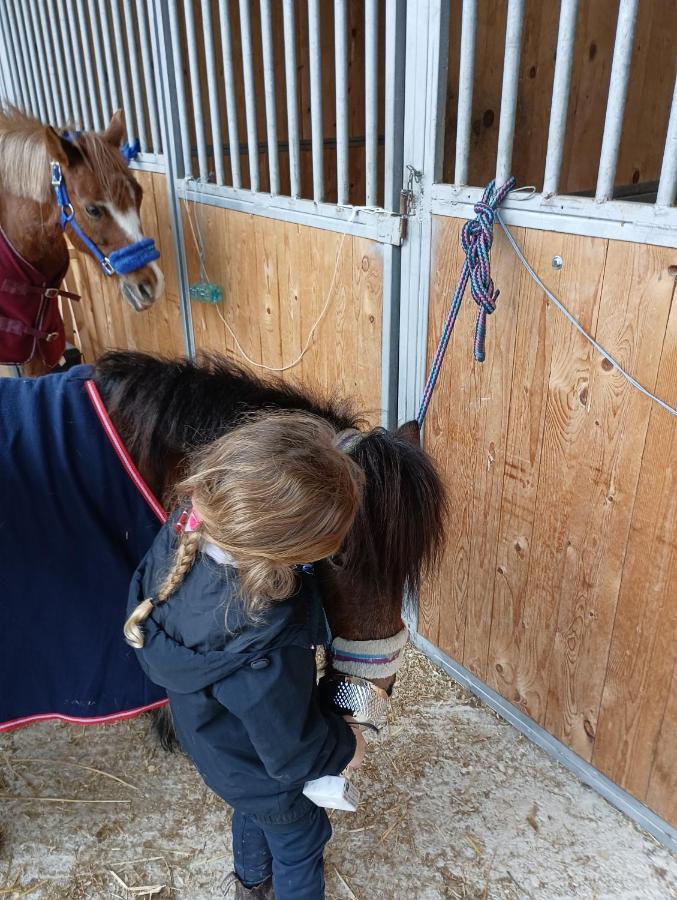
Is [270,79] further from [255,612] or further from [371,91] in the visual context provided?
[255,612]

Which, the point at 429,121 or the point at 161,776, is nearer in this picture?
the point at 429,121

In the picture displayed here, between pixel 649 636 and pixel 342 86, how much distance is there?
4.90 feet

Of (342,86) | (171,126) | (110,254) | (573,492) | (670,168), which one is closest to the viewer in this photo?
(670,168)

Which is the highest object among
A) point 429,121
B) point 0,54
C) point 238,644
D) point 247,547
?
point 0,54

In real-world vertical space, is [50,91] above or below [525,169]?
above

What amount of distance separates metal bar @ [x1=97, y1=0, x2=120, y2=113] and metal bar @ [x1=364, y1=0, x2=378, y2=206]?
4.98 ft

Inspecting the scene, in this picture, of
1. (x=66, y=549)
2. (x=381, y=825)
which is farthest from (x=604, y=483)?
(x=66, y=549)

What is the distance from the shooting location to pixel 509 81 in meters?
1.29

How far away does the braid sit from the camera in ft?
3.13

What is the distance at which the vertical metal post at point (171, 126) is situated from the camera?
2.30m

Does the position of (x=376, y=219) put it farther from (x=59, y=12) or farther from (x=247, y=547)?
(x=59, y=12)

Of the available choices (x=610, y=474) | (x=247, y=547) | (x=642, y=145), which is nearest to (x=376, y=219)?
(x=610, y=474)

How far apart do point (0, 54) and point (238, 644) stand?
3.73 m

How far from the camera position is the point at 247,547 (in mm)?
874
